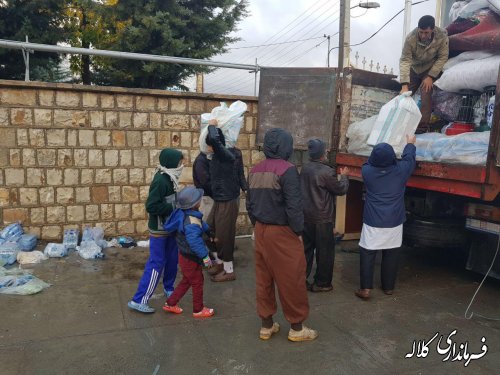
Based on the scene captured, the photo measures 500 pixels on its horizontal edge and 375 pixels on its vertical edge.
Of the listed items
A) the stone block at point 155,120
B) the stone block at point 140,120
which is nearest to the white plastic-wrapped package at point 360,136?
the stone block at point 155,120

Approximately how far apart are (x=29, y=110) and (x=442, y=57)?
5.13 meters

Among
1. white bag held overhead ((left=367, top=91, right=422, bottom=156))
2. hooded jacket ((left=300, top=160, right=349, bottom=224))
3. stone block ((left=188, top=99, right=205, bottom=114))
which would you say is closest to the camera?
hooded jacket ((left=300, top=160, right=349, bottom=224))

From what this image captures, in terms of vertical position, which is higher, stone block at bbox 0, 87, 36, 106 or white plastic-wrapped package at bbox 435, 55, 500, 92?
white plastic-wrapped package at bbox 435, 55, 500, 92

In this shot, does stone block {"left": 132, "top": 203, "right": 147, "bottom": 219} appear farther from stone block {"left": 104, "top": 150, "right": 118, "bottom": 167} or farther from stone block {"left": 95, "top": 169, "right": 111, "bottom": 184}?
stone block {"left": 104, "top": 150, "right": 118, "bottom": 167}

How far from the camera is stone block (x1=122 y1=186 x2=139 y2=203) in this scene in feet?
20.0

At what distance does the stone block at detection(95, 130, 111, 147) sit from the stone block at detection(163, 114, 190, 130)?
0.78 m

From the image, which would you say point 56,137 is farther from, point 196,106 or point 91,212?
point 196,106

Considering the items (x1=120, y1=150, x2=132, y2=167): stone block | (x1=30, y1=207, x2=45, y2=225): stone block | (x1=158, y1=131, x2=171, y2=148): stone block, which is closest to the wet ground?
(x1=30, y1=207, x2=45, y2=225): stone block

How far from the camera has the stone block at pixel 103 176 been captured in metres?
5.93

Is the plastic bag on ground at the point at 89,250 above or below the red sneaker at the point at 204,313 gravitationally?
above

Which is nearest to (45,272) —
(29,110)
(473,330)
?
(29,110)

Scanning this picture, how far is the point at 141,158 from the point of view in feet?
20.0

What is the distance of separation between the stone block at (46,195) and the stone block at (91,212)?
450 mm

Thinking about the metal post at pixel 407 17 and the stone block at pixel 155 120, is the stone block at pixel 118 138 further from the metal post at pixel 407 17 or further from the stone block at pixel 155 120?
the metal post at pixel 407 17
